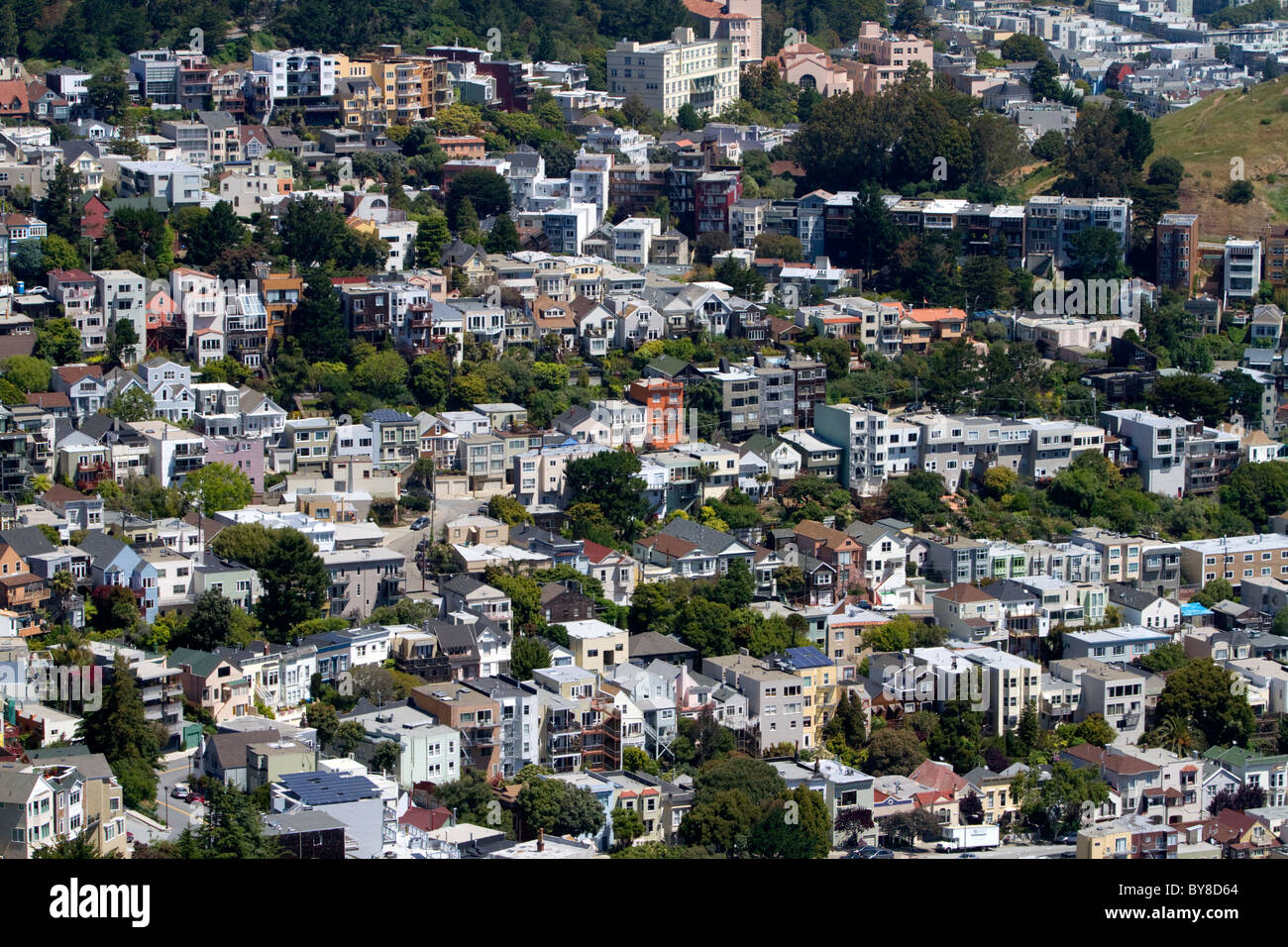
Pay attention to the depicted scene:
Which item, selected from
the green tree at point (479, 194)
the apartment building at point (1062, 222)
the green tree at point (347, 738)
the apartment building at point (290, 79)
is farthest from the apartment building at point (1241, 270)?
the green tree at point (347, 738)

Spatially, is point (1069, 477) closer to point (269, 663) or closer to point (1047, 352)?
point (1047, 352)

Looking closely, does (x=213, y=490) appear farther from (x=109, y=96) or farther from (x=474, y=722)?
(x=109, y=96)

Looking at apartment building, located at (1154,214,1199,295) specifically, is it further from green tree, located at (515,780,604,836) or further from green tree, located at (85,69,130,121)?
green tree, located at (515,780,604,836)

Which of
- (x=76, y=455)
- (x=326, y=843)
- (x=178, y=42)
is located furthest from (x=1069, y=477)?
(x=178, y=42)

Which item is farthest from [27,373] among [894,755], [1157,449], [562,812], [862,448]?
[1157,449]

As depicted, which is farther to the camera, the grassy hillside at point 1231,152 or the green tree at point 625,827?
the grassy hillside at point 1231,152

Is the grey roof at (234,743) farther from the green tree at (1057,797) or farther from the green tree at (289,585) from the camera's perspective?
the green tree at (1057,797)
